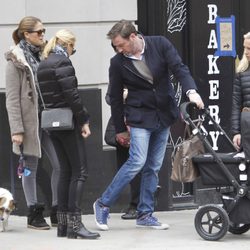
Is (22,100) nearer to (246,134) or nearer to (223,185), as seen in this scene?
(223,185)

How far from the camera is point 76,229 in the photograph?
7.51m

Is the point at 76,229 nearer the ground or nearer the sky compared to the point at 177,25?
nearer the ground

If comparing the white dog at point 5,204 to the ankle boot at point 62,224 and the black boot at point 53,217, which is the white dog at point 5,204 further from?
the ankle boot at point 62,224

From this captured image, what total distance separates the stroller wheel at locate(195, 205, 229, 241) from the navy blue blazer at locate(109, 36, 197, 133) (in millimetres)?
915

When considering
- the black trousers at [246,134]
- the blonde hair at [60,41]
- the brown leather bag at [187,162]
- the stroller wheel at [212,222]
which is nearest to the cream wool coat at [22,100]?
the blonde hair at [60,41]

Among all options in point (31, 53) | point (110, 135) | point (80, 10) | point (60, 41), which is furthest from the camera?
point (80, 10)

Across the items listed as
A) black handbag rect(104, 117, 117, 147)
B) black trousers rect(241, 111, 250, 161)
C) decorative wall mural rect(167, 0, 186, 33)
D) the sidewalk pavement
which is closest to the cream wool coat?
the sidewalk pavement

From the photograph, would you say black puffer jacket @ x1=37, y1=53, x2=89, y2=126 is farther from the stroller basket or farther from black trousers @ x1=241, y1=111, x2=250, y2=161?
black trousers @ x1=241, y1=111, x2=250, y2=161

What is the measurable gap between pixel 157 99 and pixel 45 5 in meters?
1.76

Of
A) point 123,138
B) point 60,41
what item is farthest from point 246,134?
point 60,41

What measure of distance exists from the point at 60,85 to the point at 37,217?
1.52 metres

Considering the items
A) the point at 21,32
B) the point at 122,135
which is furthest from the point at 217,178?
the point at 21,32

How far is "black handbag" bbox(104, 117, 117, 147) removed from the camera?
862 cm

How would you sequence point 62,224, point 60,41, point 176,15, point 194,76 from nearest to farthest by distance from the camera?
point 60,41 → point 62,224 → point 176,15 → point 194,76
